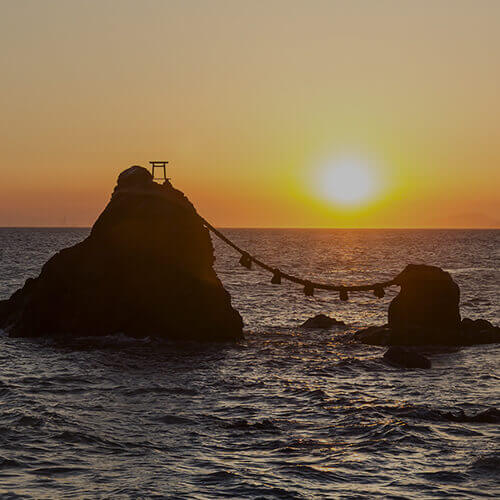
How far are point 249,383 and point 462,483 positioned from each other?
35.2 ft

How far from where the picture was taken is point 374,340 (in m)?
34.3

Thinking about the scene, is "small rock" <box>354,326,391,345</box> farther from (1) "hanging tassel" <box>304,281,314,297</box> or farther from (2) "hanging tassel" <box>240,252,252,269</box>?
(2) "hanging tassel" <box>240,252,252,269</box>

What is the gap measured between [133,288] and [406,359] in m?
13.0

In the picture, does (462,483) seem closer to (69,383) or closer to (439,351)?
(69,383)

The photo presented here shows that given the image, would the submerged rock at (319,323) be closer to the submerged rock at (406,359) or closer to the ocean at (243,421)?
the ocean at (243,421)

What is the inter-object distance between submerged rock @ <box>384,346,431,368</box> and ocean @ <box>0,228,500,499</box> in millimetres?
567

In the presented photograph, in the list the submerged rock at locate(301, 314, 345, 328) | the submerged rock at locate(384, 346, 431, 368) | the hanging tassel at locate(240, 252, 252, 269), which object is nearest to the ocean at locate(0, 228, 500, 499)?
the submerged rock at locate(384, 346, 431, 368)

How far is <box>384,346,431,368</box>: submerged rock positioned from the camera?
2803 centimetres

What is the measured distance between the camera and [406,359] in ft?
92.9

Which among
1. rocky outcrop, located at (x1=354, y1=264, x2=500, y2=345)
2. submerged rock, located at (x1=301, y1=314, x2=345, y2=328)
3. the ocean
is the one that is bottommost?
the ocean

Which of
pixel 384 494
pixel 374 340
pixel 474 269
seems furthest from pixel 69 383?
pixel 474 269

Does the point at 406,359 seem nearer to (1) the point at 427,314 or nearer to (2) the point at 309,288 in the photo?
(1) the point at 427,314

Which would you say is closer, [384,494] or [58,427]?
[384,494]

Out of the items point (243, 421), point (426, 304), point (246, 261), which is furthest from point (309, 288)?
point (243, 421)
